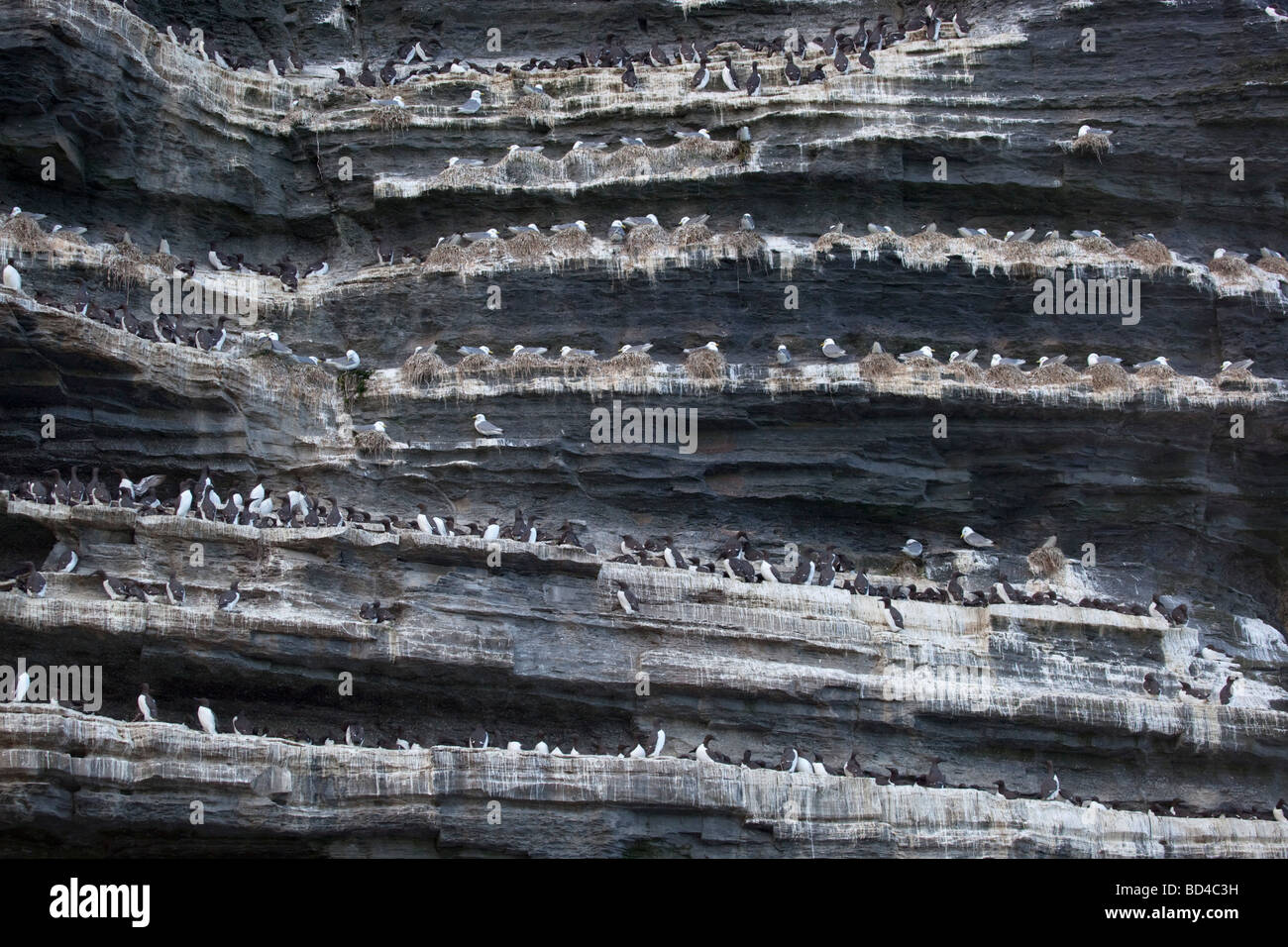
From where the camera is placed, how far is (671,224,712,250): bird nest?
97.8ft

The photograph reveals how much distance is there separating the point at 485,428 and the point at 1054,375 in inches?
403

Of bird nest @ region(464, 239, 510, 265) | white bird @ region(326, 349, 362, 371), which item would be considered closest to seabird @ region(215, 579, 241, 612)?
white bird @ region(326, 349, 362, 371)

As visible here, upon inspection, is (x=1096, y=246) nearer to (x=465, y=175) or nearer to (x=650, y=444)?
(x=650, y=444)

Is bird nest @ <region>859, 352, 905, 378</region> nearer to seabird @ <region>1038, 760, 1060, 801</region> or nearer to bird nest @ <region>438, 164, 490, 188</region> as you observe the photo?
seabird @ <region>1038, 760, 1060, 801</region>

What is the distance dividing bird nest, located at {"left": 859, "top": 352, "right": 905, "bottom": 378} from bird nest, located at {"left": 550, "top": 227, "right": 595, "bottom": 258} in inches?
220

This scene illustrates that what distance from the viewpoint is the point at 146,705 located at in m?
22.6

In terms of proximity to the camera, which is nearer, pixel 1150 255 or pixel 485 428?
pixel 485 428

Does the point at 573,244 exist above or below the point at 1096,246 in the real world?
above

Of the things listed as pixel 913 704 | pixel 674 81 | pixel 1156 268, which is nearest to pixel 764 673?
pixel 913 704

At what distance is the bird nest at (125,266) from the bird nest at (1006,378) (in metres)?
15.5

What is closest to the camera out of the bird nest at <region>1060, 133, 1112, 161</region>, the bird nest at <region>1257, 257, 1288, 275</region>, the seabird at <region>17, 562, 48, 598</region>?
the seabird at <region>17, 562, 48, 598</region>

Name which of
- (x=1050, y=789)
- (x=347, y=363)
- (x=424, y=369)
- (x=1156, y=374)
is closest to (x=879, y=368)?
(x=1156, y=374)

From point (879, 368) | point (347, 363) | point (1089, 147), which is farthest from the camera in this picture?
point (1089, 147)

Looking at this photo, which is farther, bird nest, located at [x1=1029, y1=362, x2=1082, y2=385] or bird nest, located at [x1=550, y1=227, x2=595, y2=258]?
bird nest, located at [x1=550, y1=227, x2=595, y2=258]
